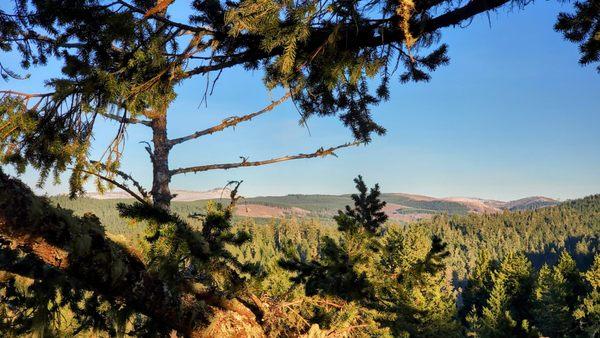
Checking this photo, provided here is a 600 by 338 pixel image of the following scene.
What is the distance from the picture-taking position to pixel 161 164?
6953 millimetres

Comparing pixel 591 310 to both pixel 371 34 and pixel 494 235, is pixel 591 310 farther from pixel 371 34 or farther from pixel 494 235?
pixel 494 235

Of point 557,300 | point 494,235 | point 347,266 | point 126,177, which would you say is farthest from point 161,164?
point 494,235

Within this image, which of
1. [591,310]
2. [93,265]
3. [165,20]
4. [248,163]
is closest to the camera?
[93,265]

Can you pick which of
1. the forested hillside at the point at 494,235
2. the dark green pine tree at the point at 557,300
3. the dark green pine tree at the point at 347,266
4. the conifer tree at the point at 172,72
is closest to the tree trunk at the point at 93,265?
the conifer tree at the point at 172,72

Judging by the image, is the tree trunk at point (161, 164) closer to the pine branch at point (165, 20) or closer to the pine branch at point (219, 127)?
the pine branch at point (219, 127)

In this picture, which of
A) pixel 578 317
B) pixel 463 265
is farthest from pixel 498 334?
pixel 463 265

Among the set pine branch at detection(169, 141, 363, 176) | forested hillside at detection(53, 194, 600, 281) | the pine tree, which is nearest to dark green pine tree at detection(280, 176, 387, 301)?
pine branch at detection(169, 141, 363, 176)

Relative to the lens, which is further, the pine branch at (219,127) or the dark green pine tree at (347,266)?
the pine branch at (219,127)

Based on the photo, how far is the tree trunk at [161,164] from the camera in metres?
6.82

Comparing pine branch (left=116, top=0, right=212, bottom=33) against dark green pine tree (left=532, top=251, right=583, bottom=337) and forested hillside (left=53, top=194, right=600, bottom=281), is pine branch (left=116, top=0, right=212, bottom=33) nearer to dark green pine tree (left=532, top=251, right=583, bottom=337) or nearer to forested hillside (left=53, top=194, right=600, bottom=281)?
dark green pine tree (left=532, top=251, right=583, bottom=337)

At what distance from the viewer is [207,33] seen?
3184 millimetres

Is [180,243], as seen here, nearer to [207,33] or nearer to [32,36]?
[207,33]

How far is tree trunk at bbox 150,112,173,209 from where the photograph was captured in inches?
268

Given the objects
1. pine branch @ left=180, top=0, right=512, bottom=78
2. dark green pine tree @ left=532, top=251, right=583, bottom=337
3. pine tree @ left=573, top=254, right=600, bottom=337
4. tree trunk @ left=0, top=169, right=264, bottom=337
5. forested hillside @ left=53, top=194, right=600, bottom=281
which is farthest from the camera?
forested hillside @ left=53, top=194, right=600, bottom=281
